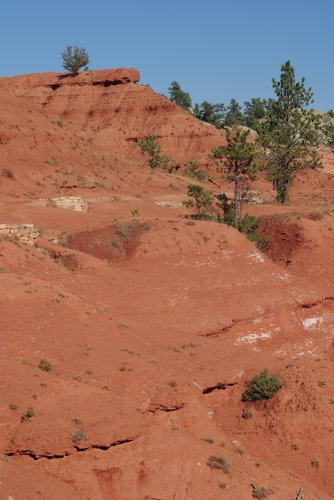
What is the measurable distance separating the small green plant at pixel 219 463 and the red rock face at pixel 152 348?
30mm

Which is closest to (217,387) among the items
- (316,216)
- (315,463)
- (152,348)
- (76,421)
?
(152,348)

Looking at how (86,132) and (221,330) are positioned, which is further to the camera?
(86,132)

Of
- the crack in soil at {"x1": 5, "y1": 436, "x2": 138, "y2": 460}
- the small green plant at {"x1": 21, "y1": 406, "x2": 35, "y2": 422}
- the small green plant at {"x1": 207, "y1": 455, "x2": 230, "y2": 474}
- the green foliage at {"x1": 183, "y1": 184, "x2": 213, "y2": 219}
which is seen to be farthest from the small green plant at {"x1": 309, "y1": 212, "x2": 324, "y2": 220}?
the small green plant at {"x1": 21, "y1": 406, "x2": 35, "y2": 422}

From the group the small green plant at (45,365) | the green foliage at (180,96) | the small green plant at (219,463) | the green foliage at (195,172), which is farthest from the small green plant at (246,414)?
the green foliage at (180,96)

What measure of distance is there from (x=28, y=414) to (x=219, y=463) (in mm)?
4202

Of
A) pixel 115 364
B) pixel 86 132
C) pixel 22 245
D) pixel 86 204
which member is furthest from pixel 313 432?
pixel 86 132

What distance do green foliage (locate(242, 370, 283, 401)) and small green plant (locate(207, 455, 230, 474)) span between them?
12.3 feet

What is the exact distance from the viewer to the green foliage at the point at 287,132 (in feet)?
147

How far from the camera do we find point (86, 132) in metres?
68.3

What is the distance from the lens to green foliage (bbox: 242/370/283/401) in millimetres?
15508

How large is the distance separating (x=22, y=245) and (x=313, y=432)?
42.6ft

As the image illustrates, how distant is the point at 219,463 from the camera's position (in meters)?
11.9

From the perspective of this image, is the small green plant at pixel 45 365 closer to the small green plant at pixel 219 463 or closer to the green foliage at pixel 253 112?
the small green plant at pixel 219 463

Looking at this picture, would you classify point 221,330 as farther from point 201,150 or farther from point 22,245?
point 201,150
